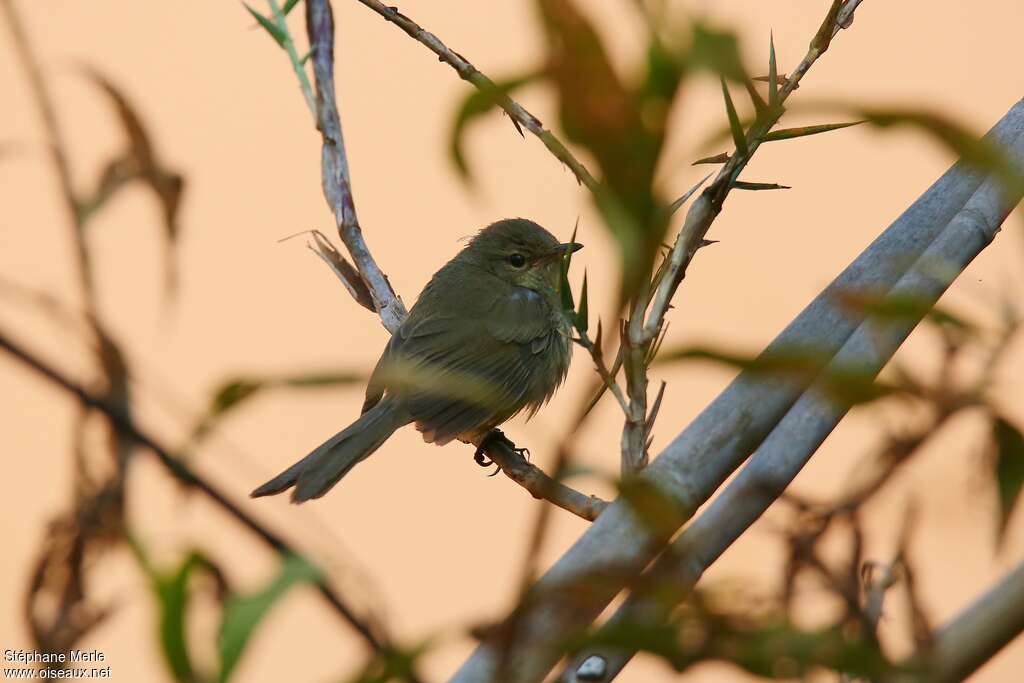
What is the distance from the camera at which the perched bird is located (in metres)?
3.38

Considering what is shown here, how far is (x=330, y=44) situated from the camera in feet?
9.94

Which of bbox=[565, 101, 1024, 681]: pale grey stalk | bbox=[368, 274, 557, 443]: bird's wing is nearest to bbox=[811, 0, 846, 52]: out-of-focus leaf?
bbox=[565, 101, 1024, 681]: pale grey stalk

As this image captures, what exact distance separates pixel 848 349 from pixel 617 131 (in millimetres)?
481

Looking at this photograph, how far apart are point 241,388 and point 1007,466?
0.62 m

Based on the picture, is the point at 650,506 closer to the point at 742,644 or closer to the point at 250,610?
the point at 742,644

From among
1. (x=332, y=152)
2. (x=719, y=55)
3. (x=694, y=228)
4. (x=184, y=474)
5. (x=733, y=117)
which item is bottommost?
(x=184, y=474)

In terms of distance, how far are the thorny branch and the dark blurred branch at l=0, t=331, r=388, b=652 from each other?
138 centimetres

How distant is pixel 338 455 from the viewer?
327 cm

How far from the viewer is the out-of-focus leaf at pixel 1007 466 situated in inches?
34.4

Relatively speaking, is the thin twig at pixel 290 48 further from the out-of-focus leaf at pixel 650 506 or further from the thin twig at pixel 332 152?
the out-of-focus leaf at pixel 650 506

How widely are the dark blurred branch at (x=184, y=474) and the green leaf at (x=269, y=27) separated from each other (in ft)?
5.89

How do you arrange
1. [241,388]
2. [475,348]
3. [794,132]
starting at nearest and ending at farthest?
[241,388]
[794,132]
[475,348]

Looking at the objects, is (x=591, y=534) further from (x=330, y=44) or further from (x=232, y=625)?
(x=330, y=44)

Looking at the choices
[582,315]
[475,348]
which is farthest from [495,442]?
[582,315]
